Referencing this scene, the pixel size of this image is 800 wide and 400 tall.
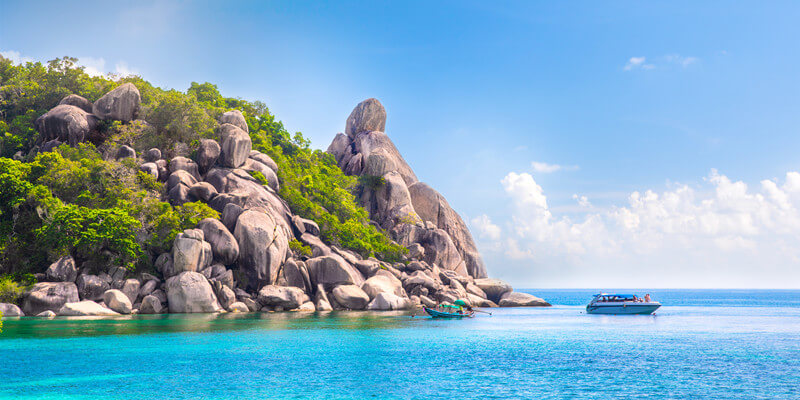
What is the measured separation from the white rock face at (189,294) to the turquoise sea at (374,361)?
5.08 meters

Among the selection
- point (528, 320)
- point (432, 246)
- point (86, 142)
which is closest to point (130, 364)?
point (528, 320)

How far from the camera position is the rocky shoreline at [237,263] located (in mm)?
45969

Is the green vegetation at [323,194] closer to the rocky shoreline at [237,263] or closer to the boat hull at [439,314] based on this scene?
the rocky shoreline at [237,263]

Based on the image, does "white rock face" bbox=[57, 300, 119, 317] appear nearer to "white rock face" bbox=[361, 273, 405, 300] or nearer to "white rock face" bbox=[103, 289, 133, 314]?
"white rock face" bbox=[103, 289, 133, 314]

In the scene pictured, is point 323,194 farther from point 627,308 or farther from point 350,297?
point 627,308

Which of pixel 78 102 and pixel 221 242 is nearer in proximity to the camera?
pixel 221 242

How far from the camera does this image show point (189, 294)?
4609cm

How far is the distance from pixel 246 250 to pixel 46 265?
54.7 feet

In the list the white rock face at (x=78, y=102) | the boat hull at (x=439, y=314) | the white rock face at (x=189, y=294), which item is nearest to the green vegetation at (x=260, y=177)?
the white rock face at (x=189, y=294)

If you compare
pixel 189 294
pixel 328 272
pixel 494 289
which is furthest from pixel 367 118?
pixel 189 294

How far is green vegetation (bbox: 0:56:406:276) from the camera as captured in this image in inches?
1850

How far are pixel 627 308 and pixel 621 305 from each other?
67 centimetres

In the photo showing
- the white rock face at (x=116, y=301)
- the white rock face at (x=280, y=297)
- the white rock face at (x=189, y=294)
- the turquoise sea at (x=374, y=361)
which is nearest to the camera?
the turquoise sea at (x=374, y=361)

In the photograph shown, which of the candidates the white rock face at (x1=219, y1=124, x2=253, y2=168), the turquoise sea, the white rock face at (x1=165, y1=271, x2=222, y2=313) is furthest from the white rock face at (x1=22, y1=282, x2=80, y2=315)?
the white rock face at (x1=219, y1=124, x2=253, y2=168)
